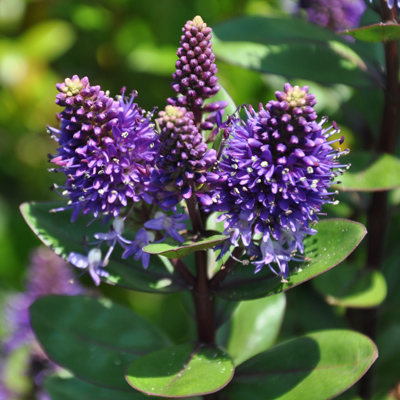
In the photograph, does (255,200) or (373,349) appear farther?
(373,349)

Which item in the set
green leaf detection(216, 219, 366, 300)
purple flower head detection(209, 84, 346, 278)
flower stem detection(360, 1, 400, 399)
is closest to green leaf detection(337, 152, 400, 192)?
flower stem detection(360, 1, 400, 399)

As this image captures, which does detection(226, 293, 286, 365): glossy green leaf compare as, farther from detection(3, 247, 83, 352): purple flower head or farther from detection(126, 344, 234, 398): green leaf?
detection(3, 247, 83, 352): purple flower head

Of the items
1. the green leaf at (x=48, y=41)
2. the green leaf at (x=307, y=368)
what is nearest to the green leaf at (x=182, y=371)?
the green leaf at (x=307, y=368)

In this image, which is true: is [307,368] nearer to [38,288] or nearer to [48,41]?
[38,288]

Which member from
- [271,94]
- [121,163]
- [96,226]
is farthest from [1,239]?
[121,163]

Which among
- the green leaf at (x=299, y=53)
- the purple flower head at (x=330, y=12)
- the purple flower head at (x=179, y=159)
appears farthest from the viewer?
the purple flower head at (x=330, y=12)

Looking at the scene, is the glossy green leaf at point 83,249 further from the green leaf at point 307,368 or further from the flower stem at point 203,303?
the green leaf at point 307,368

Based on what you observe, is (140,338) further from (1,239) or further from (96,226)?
(1,239)
